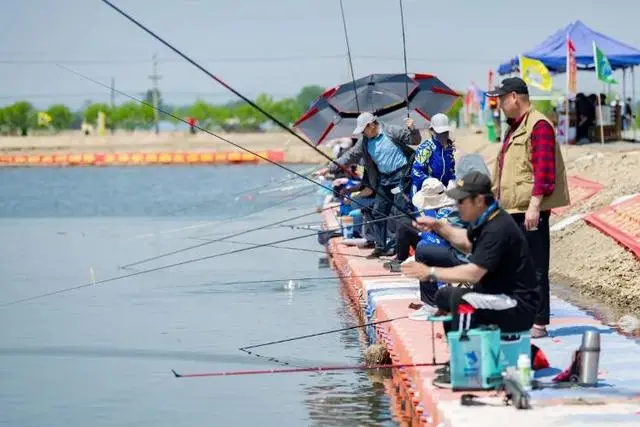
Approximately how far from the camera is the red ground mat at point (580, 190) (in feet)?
67.3

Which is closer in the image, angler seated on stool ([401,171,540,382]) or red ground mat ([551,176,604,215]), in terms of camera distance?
angler seated on stool ([401,171,540,382])

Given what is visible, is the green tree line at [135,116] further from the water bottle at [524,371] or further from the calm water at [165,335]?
the water bottle at [524,371]

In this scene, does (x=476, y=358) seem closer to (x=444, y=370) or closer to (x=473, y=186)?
(x=444, y=370)

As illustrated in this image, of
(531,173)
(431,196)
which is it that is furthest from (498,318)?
(431,196)

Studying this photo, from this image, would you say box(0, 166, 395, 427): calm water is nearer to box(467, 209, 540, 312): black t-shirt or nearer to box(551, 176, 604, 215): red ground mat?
box(467, 209, 540, 312): black t-shirt

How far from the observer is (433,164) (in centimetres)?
1286

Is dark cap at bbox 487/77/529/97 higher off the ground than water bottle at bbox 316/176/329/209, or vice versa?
dark cap at bbox 487/77/529/97

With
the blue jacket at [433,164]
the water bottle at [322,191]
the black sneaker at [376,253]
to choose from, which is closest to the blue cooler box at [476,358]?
the blue jacket at [433,164]

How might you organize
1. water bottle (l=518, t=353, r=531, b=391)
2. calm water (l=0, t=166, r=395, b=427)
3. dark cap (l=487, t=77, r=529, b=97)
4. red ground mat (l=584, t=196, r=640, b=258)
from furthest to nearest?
1. red ground mat (l=584, t=196, r=640, b=258)
2. calm water (l=0, t=166, r=395, b=427)
3. dark cap (l=487, t=77, r=529, b=97)
4. water bottle (l=518, t=353, r=531, b=391)

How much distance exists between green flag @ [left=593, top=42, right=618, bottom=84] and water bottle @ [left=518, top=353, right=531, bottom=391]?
22.1 meters

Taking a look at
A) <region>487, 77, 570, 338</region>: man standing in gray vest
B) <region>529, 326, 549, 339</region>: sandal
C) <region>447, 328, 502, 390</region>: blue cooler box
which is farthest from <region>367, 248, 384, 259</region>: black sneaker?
<region>447, 328, 502, 390</region>: blue cooler box

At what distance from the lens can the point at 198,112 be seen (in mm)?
141000

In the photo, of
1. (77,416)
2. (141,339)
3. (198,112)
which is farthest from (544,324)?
(198,112)

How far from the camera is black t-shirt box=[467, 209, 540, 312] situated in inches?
316
